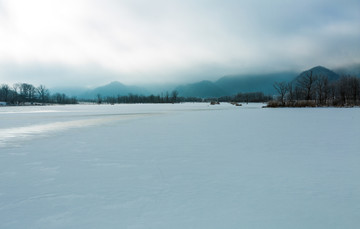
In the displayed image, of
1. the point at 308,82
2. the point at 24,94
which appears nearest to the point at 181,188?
the point at 308,82

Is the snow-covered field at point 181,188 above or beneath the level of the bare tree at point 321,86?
beneath

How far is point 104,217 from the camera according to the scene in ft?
9.07

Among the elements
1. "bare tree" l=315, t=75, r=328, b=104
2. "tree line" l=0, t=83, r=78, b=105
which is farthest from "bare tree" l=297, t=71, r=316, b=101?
"tree line" l=0, t=83, r=78, b=105

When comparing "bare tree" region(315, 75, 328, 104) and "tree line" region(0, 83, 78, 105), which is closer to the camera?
"bare tree" region(315, 75, 328, 104)

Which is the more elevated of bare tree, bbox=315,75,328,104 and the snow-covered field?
bare tree, bbox=315,75,328,104

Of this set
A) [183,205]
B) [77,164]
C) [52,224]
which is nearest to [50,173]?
[77,164]

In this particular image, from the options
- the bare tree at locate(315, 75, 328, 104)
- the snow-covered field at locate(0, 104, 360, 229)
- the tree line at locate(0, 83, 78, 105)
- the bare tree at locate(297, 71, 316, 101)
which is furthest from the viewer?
the tree line at locate(0, 83, 78, 105)

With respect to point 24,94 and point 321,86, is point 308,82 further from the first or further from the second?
point 24,94

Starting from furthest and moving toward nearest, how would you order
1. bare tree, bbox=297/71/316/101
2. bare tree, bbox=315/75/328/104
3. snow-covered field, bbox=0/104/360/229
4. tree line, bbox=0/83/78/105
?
tree line, bbox=0/83/78/105 → bare tree, bbox=315/75/328/104 → bare tree, bbox=297/71/316/101 → snow-covered field, bbox=0/104/360/229

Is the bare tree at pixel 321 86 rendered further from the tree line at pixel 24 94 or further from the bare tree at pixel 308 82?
the tree line at pixel 24 94

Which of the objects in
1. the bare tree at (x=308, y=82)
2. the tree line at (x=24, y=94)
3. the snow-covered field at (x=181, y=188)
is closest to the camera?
the snow-covered field at (x=181, y=188)

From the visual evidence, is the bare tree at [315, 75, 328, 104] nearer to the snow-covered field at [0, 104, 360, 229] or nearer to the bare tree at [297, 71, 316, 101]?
the bare tree at [297, 71, 316, 101]

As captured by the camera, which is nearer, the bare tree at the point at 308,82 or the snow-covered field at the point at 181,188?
the snow-covered field at the point at 181,188

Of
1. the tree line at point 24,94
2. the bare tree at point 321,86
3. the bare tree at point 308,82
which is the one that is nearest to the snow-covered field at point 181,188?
the bare tree at point 308,82
